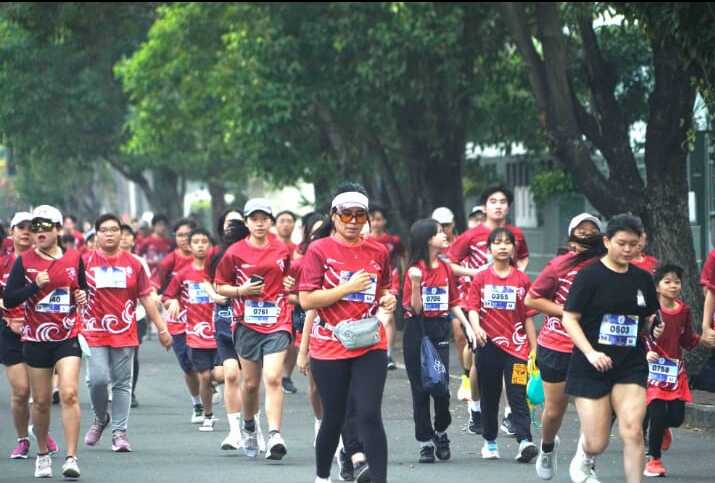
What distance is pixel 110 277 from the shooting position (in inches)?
519

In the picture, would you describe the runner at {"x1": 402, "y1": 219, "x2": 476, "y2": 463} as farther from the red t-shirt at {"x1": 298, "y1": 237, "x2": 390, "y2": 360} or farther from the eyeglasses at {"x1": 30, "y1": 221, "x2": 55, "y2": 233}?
the eyeglasses at {"x1": 30, "y1": 221, "x2": 55, "y2": 233}

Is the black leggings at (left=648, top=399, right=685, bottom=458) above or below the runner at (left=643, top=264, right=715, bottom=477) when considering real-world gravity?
below

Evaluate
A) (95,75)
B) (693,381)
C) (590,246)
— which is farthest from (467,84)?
(95,75)

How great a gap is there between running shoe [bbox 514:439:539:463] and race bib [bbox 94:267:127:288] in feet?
10.8

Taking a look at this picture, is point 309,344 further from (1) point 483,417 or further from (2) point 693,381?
(2) point 693,381

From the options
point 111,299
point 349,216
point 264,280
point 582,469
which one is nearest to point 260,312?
point 264,280

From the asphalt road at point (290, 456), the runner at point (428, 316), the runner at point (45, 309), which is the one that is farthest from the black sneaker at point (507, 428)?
the runner at point (45, 309)

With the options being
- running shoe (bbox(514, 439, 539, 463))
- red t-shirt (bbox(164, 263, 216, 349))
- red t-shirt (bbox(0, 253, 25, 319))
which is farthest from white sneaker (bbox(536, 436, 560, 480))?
red t-shirt (bbox(164, 263, 216, 349))

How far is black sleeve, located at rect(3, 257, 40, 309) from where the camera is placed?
11961 millimetres

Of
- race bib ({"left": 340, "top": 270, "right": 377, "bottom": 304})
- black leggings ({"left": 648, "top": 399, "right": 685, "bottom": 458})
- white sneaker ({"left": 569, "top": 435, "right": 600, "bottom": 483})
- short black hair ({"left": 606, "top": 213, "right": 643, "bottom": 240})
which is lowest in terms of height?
white sneaker ({"left": 569, "top": 435, "right": 600, "bottom": 483})

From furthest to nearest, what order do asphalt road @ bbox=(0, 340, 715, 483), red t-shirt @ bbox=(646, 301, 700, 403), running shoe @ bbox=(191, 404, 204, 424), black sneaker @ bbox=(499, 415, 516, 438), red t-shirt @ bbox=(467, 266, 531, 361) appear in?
1. running shoe @ bbox=(191, 404, 204, 424)
2. black sneaker @ bbox=(499, 415, 516, 438)
3. red t-shirt @ bbox=(467, 266, 531, 361)
4. red t-shirt @ bbox=(646, 301, 700, 403)
5. asphalt road @ bbox=(0, 340, 715, 483)

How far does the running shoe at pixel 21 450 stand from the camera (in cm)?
1291

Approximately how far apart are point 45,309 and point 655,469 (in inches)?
171

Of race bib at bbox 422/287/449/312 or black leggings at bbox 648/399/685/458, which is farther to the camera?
race bib at bbox 422/287/449/312
